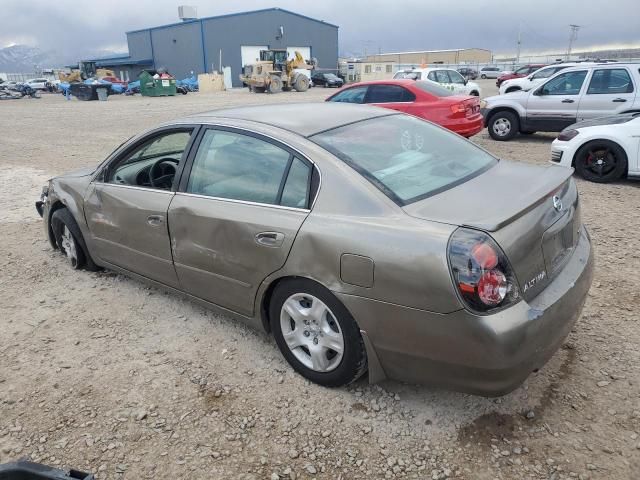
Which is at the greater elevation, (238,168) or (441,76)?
(441,76)

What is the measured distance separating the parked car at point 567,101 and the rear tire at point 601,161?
3.27 m

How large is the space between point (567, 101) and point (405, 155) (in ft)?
29.5

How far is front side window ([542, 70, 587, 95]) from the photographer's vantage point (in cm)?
1048

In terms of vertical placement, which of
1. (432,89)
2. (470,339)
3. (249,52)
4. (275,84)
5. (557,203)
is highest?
(249,52)

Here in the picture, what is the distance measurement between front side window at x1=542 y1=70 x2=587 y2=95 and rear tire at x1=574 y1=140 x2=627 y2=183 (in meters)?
3.70

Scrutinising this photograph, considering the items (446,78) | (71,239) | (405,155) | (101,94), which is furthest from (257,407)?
(101,94)

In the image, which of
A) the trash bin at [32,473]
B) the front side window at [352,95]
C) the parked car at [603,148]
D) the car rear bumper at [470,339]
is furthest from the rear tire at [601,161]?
the trash bin at [32,473]

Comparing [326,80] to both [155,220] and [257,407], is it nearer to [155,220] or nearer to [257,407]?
[155,220]

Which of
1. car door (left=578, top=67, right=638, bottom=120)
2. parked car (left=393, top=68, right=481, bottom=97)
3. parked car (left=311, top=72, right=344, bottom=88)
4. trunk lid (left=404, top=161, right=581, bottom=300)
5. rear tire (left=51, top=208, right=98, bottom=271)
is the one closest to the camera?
trunk lid (left=404, top=161, right=581, bottom=300)

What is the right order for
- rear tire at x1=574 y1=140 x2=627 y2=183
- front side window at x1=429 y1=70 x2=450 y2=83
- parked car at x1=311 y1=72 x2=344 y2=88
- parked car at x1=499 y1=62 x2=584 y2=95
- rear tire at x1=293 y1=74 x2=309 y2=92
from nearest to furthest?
rear tire at x1=574 y1=140 x2=627 y2=183
parked car at x1=499 y1=62 x2=584 y2=95
front side window at x1=429 y1=70 x2=450 y2=83
rear tire at x1=293 y1=74 x2=309 y2=92
parked car at x1=311 y1=72 x2=344 y2=88

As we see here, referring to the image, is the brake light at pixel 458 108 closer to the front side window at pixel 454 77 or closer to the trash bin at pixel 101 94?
the front side window at pixel 454 77

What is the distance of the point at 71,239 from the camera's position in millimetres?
4668

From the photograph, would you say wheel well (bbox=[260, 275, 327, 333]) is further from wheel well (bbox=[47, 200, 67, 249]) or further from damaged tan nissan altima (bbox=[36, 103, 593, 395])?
wheel well (bbox=[47, 200, 67, 249])

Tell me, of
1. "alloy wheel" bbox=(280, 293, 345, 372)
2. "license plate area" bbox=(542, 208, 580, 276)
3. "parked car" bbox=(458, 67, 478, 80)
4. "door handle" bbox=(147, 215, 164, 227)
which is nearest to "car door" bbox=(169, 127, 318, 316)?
"door handle" bbox=(147, 215, 164, 227)
